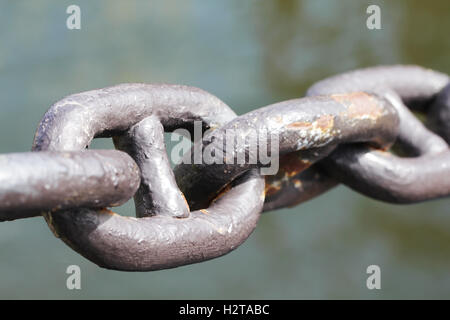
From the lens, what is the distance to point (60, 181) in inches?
29.1

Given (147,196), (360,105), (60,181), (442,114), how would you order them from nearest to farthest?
(60,181) → (147,196) → (360,105) → (442,114)

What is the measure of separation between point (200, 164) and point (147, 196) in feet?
0.31

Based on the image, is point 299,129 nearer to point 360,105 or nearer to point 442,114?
point 360,105

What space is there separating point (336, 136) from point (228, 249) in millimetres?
235

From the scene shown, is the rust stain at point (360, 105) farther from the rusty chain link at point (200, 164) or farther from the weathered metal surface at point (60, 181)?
the weathered metal surface at point (60, 181)

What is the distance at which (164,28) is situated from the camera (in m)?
2.31

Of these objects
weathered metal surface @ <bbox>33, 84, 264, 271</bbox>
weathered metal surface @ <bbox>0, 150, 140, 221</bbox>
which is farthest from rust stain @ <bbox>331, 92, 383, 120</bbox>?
weathered metal surface @ <bbox>0, 150, 140, 221</bbox>

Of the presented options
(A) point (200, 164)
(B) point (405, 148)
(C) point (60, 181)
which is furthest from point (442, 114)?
(C) point (60, 181)

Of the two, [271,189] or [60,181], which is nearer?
[60,181]

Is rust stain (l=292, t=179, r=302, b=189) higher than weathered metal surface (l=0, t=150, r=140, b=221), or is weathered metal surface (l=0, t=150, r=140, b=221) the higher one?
weathered metal surface (l=0, t=150, r=140, b=221)

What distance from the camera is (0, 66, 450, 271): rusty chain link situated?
0.77 metres

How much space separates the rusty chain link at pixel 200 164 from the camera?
0.77m

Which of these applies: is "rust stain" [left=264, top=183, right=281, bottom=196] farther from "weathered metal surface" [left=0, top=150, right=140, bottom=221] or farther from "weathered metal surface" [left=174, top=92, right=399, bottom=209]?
"weathered metal surface" [left=0, top=150, right=140, bottom=221]

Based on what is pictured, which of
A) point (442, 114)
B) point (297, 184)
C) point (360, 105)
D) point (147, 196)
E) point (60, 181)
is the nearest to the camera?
point (60, 181)
